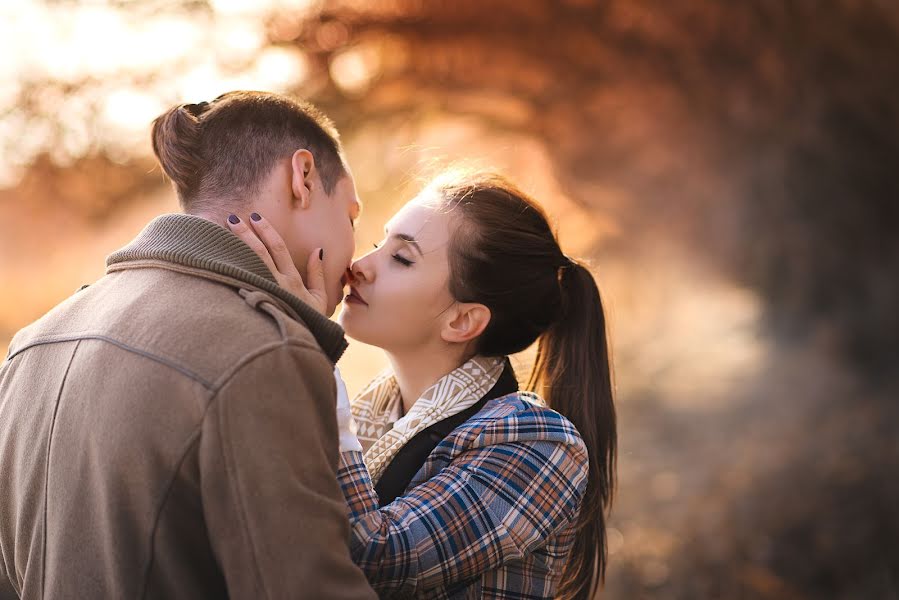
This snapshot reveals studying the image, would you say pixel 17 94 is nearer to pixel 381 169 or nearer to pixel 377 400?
pixel 381 169

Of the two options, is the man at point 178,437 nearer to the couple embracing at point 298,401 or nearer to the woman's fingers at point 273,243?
the couple embracing at point 298,401

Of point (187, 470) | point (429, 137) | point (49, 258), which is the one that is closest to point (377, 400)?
point (187, 470)

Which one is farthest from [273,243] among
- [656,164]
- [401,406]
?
[656,164]

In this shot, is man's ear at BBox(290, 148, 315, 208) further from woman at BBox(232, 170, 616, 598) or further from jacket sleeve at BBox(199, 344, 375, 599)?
jacket sleeve at BBox(199, 344, 375, 599)

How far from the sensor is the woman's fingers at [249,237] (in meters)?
1.68

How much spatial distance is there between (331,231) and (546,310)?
0.66 metres

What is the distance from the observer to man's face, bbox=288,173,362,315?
72.3 inches

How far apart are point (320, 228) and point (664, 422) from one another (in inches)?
192

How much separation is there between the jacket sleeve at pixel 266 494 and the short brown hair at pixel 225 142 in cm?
49

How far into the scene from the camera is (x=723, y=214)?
17.4 ft

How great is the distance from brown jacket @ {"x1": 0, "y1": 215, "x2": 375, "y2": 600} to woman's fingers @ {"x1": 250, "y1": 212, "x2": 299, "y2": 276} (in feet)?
0.56

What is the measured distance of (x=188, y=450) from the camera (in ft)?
4.42

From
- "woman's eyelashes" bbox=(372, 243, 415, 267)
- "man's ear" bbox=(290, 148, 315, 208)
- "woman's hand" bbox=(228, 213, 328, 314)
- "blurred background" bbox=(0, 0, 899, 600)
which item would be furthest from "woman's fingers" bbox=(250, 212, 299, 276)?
"blurred background" bbox=(0, 0, 899, 600)

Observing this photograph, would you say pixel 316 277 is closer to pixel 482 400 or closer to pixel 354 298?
pixel 354 298
